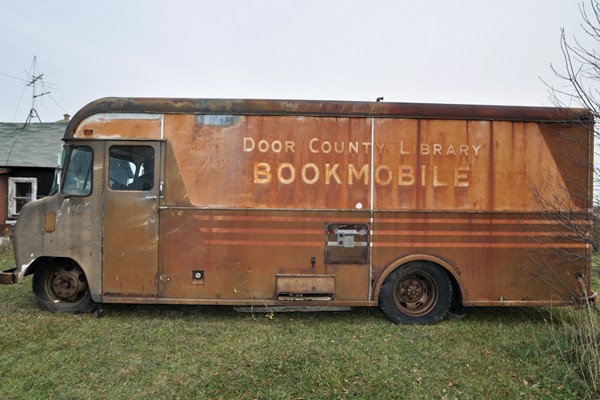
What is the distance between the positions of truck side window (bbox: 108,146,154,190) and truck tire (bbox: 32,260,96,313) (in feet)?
4.70

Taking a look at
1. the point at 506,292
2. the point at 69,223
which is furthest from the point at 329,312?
the point at 69,223

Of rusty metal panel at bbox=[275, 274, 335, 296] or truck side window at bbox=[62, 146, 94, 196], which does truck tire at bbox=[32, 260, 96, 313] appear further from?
rusty metal panel at bbox=[275, 274, 335, 296]

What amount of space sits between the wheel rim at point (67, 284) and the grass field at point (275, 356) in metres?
0.29

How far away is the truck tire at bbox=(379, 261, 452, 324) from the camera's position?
187 inches

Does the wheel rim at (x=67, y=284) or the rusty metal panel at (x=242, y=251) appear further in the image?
the wheel rim at (x=67, y=284)

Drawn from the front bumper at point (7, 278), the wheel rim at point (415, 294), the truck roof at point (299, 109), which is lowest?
the wheel rim at point (415, 294)

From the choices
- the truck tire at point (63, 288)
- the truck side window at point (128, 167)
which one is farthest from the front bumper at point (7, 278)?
the truck side window at point (128, 167)

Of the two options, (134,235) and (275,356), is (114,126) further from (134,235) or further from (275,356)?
(275,356)

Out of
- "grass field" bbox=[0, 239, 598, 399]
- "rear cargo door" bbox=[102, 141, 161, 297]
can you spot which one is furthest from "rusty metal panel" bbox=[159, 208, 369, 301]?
"grass field" bbox=[0, 239, 598, 399]

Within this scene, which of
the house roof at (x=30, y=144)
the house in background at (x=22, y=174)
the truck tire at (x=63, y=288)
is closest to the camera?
the truck tire at (x=63, y=288)

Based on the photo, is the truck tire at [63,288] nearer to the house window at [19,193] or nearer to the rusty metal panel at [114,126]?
the rusty metal panel at [114,126]

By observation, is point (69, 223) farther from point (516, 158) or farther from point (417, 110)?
point (516, 158)

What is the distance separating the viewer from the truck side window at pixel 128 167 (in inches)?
186

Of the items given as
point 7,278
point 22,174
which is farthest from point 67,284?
point 22,174
